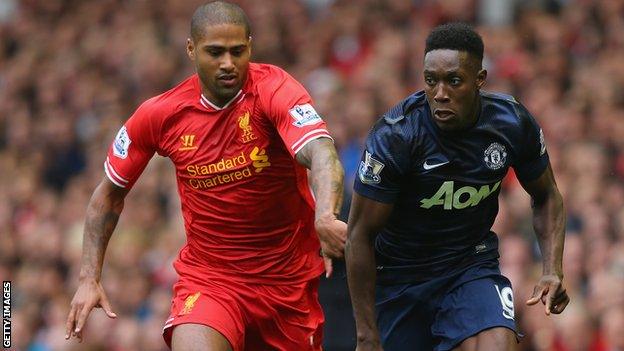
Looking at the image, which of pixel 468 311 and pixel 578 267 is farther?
pixel 578 267

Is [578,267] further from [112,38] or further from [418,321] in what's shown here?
[112,38]

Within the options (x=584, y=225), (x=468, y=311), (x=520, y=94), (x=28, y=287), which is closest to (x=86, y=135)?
(x=28, y=287)

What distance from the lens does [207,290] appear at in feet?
27.5

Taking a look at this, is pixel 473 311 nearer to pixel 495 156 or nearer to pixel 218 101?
pixel 495 156

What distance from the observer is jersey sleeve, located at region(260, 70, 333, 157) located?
7.83 m

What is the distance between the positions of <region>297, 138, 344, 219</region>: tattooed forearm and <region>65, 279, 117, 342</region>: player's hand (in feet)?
4.67

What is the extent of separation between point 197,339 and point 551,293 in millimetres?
1878

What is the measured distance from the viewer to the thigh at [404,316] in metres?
7.96

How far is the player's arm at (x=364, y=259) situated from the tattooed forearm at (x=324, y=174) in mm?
194

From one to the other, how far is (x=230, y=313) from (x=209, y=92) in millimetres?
1227

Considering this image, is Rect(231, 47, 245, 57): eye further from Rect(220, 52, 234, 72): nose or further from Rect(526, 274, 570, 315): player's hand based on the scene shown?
Rect(526, 274, 570, 315): player's hand

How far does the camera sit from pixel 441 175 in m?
7.64

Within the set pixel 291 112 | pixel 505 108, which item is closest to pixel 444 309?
pixel 505 108

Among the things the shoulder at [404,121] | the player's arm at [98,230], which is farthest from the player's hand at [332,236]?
the player's arm at [98,230]
